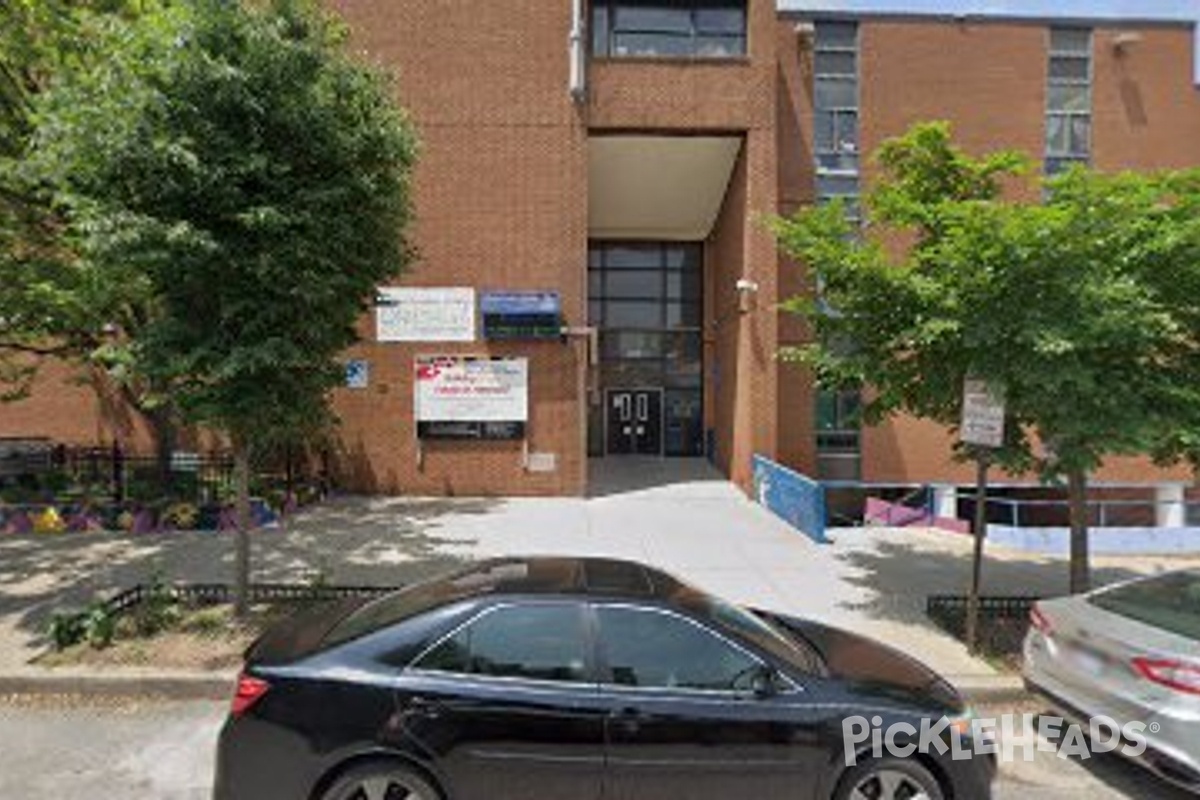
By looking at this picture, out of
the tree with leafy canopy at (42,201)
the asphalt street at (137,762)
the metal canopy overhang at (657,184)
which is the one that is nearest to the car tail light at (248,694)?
the asphalt street at (137,762)

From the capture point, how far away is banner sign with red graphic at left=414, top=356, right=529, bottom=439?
53.2ft

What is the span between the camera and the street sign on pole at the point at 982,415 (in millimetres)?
6750

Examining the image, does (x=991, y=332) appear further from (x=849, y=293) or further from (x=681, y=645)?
(x=681, y=645)

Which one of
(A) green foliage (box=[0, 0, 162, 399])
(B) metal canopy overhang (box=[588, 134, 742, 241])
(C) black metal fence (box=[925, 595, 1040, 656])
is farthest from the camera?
(B) metal canopy overhang (box=[588, 134, 742, 241])

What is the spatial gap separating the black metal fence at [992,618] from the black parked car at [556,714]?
3.76 metres

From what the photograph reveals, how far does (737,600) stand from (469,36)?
13.1m

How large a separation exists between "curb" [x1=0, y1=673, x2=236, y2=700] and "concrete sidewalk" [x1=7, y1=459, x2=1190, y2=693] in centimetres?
6

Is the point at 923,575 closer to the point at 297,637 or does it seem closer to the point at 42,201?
the point at 297,637

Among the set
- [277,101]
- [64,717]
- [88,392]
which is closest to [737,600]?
[64,717]

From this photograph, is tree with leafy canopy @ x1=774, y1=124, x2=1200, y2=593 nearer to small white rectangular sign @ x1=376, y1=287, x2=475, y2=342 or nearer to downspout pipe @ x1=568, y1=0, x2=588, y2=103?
downspout pipe @ x1=568, y1=0, x2=588, y2=103

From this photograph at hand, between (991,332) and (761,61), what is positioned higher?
(761,61)

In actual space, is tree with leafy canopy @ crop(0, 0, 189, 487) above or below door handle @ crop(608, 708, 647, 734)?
above

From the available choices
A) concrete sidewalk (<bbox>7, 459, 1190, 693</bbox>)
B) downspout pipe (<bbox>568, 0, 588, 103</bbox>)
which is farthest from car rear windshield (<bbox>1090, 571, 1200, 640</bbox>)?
downspout pipe (<bbox>568, 0, 588, 103</bbox>)

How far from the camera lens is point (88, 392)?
18359mm
